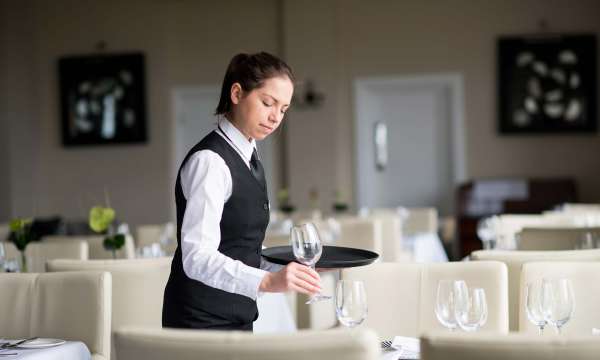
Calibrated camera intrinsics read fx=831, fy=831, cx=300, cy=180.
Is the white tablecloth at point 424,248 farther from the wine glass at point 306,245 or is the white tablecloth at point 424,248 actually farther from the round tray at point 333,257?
the wine glass at point 306,245

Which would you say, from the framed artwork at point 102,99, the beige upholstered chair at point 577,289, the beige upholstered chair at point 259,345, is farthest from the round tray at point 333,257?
the framed artwork at point 102,99

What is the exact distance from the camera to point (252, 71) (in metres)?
2.07

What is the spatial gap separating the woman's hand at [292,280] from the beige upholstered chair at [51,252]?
96.3 inches

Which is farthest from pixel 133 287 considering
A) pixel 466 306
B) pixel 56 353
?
pixel 466 306

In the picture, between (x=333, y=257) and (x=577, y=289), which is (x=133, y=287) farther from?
(x=577, y=289)

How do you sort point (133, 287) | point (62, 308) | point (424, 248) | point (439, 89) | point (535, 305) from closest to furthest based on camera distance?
point (535, 305) < point (62, 308) < point (133, 287) < point (424, 248) < point (439, 89)

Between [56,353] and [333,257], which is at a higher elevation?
[333,257]

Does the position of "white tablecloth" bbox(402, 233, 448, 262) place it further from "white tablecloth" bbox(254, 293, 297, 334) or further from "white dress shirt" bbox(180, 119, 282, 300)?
"white dress shirt" bbox(180, 119, 282, 300)

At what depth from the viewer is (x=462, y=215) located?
9508mm

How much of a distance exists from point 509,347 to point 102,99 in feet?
32.5

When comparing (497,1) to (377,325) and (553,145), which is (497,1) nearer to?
(553,145)

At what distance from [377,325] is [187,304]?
88 centimetres

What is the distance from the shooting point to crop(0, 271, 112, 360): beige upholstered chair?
2746 mm

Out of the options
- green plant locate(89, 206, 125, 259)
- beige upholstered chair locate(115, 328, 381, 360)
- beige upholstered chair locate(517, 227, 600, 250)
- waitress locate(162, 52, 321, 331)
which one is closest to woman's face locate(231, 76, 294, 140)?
waitress locate(162, 52, 321, 331)
